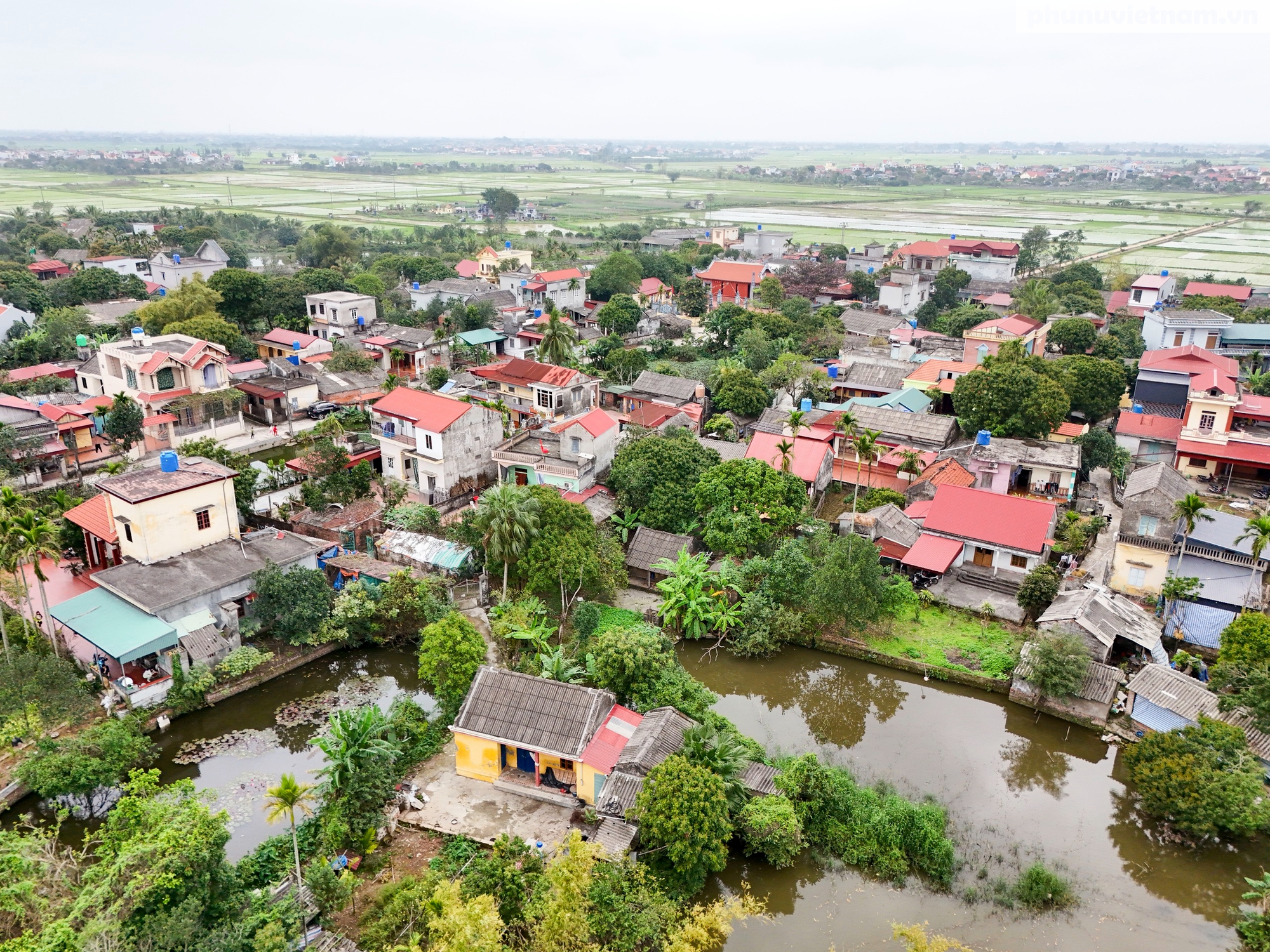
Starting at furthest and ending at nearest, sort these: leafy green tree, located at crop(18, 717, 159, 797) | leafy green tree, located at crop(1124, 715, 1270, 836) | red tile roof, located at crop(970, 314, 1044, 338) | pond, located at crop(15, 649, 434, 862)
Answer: red tile roof, located at crop(970, 314, 1044, 338), pond, located at crop(15, 649, 434, 862), leafy green tree, located at crop(1124, 715, 1270, 836), leafy green tree, located at crop(18, 717, 159, 797)

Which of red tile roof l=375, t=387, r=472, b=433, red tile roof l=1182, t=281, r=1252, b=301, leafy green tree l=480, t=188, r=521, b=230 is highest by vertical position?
leafy green tree l=480, t=188, r=521, b=230

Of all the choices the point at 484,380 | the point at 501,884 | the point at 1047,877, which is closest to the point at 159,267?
the point at 484,380

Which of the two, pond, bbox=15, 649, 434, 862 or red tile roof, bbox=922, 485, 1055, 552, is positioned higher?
red tile roof, bbox=922, 485, 1055, 552

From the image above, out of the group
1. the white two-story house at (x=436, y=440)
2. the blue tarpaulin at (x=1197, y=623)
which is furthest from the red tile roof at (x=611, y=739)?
the blue tarpaulin at (x=1197, y=623)

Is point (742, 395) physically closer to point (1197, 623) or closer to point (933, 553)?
point (933, 553)

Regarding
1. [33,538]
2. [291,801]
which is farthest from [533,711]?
[33,538]

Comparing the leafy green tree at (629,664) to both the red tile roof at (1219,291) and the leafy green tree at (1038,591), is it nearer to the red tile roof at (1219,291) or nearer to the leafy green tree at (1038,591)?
the leafy green tree at (1038,591)

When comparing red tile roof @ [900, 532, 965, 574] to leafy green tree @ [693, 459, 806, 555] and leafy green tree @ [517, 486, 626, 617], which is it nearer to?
leafy green tree @ [693, 459, 806, 555]

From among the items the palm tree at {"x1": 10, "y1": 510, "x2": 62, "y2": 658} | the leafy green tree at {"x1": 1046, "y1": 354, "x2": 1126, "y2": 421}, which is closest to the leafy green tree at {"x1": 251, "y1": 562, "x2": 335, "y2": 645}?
the palm tree at {"x1": 10, "y1": 510, "x2": 62, "y2": 658}
